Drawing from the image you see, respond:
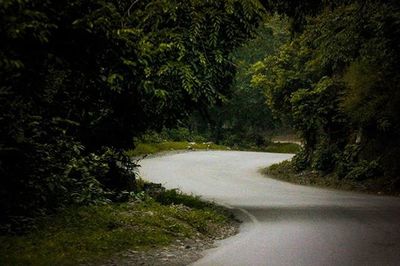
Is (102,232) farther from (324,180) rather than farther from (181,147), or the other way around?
(181,147)

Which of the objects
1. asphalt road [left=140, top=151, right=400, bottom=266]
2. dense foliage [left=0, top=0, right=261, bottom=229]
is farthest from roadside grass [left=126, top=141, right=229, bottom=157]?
dense foliage [left=0, top=0, right=261, bottom=229]

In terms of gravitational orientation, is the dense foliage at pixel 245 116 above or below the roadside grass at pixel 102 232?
above

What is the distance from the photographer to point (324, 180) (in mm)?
23078

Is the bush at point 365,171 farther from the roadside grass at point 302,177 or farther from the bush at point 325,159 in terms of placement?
the bush at point 325,159

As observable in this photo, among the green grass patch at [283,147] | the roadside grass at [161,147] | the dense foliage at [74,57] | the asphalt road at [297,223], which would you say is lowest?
the asphalt road at [297,223]

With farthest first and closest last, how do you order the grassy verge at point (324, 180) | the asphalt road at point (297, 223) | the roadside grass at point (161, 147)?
the roadside grass at point (161, 147), the grassy verge at point (324, 180), the asphalt road at point (297, 223)

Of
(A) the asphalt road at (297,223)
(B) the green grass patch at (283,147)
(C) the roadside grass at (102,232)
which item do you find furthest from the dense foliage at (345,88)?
(B) the green grass patch at (283,147)

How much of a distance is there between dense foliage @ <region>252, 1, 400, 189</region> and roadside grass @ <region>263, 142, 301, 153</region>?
21615 millimetres

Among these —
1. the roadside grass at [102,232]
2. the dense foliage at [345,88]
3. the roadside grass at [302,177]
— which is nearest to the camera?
the roadside grass at [102,232]

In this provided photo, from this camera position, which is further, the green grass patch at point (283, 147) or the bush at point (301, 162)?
the green grass patch at point (283, 147)

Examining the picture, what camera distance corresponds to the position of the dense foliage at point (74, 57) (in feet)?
17.2

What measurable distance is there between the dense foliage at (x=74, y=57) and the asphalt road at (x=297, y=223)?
324 centimetres

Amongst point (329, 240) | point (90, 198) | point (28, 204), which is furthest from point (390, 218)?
point (28, 204)

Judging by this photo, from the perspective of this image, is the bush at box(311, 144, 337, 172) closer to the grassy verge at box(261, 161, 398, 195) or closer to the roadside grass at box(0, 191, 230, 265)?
the grassy verge at box(261, 161, 398, 195)
